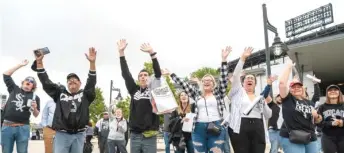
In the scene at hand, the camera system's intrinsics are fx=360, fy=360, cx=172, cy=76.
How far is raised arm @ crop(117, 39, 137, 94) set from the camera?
559cm

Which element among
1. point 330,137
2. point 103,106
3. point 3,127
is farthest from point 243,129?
point 103,106

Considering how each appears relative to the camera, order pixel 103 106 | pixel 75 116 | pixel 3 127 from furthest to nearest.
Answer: pixel 103 106 → pixel 3 127 → pixel 75 116

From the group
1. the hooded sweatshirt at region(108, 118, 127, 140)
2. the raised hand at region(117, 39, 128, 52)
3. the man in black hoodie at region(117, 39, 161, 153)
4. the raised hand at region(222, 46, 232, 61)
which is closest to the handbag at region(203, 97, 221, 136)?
the man in black hoodie at region(117, 39, 161, 153)

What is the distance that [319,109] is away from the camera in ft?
23.6

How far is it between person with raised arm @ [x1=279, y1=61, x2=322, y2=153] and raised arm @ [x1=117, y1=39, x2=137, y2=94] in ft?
7.80

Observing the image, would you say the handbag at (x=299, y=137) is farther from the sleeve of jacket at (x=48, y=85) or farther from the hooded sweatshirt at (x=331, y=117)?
the sleeve of jacket at (x=48, y=85)

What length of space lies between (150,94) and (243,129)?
5.02 feet

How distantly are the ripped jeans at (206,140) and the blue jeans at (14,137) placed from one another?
10.8 feet

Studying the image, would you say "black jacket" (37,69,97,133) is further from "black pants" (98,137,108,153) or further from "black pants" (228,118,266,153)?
"black pants" (98,137,108,153)

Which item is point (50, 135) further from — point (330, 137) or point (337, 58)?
point (337, 58)

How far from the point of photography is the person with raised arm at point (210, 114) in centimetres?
589

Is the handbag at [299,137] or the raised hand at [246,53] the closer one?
the handbag at [299,137]

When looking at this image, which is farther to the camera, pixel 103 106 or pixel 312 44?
pixel 103 106

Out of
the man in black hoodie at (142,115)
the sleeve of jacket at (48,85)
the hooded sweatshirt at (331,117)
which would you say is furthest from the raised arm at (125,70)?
the hooded sweatshirt at (331,117)
